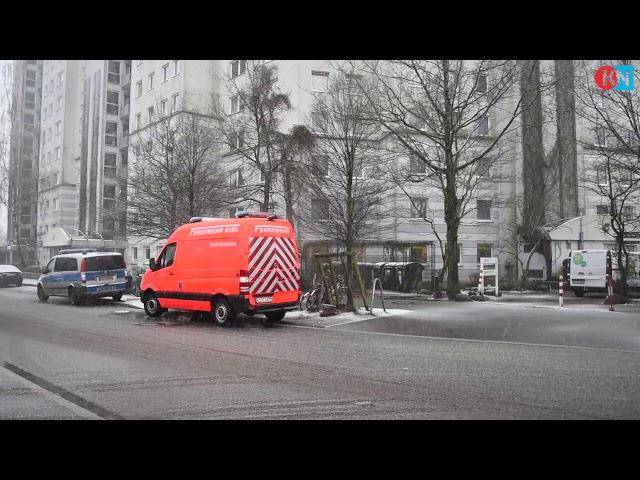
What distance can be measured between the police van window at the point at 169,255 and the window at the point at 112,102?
47.6 m

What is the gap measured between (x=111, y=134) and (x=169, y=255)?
154 ft

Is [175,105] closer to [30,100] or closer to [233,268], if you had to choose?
[233,268]

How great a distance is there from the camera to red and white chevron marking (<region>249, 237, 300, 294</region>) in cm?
1242

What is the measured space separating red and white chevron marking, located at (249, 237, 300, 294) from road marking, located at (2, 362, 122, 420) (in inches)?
224

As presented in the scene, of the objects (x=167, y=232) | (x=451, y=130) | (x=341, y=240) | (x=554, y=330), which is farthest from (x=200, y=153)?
(x=554, y=330)

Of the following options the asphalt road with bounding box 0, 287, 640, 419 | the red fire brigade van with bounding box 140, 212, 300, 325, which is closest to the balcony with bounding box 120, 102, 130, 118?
the red fire brigade van with bounding box 140, 212, 300, 325

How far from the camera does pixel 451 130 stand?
19547 mm

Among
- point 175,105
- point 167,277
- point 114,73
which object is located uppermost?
point 114,73

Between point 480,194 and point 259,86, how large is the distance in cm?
1742

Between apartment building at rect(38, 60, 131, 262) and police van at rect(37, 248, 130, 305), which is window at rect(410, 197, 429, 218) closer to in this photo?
police van at rect(37, 248, 130, 305)

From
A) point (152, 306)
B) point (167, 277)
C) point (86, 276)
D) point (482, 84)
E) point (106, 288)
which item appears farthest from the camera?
point (106, 288)

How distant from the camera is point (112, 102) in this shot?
5638 centimetres

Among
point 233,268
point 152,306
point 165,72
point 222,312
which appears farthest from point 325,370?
point 165,72
